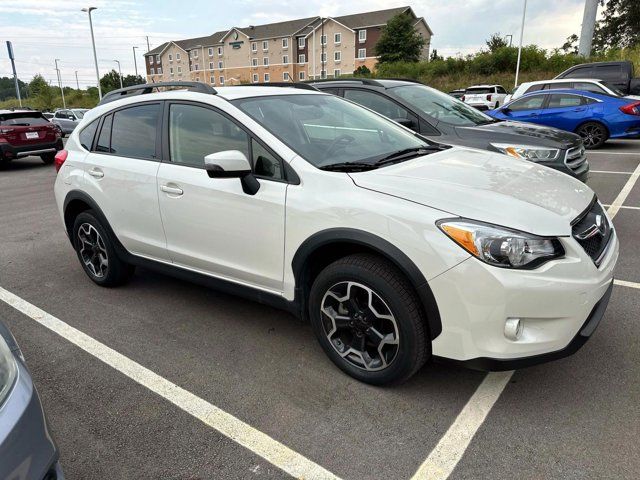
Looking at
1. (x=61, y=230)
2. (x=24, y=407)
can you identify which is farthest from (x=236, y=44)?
(x=24, y=407)

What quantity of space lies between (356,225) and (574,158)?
439 cm

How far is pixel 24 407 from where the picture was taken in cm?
159

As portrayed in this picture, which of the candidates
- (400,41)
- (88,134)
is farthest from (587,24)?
(88,134)

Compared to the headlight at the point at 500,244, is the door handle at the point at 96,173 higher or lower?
higher

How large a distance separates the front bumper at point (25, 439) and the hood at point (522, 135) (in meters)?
5.34

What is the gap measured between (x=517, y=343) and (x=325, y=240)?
1.10 meters

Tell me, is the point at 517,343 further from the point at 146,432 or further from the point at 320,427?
the point at 146,432

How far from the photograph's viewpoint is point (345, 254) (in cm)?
280

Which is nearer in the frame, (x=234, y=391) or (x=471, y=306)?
(x=471, y=306)

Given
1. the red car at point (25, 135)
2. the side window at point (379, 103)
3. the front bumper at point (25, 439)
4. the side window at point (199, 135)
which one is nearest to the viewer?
the front bumper at point (25, 439)

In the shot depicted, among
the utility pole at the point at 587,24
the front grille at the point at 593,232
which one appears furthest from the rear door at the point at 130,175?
the utility pole at the point at 587,24

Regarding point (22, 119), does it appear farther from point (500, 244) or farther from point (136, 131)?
point (500, 244)

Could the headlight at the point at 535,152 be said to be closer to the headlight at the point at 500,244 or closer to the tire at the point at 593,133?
the headlight at the point at 500,244

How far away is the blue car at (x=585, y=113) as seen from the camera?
435 inches
